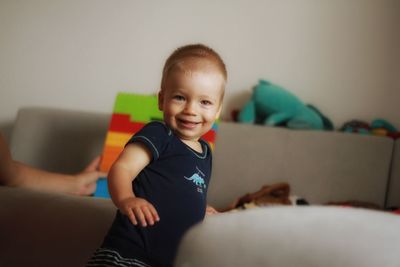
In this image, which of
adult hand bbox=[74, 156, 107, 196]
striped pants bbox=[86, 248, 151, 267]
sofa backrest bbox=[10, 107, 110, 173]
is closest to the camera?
striped pants bbox=[86, 248, 151, 267]

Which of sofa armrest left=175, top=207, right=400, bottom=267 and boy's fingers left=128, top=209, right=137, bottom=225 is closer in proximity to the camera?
sofa armrest left=175, top=207, right=400, bottom=267

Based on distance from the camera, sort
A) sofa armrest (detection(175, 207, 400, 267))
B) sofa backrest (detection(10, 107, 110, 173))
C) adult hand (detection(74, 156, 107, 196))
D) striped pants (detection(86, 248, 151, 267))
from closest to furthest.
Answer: sofa armrest (detection(175, 207, 400, 267)), striped pants (detection(86, 248, 151, 267)), adult hand (detection(74, 156, 107, 196)), sofa backrest (detection(10, 107, 110, 173))

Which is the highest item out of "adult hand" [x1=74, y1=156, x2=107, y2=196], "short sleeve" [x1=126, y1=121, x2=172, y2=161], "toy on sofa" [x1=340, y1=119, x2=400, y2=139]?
"short sleeve" [x1=126, y1=121, x2=172, y2=161]

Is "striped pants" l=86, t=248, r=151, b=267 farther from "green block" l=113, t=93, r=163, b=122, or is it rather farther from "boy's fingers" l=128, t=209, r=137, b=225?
"green block" l=113, t=93, r=163, b=122

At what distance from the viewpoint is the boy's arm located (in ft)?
1.86

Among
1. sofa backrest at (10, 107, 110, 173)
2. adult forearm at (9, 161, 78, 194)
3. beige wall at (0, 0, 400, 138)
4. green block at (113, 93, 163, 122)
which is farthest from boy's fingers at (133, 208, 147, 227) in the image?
beige wall at (0, 0, 400, 138)

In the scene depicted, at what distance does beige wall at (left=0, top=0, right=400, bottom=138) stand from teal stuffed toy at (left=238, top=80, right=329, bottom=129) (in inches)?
5.2

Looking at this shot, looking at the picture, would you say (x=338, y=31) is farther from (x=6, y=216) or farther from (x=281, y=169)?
(x=6, y=216)

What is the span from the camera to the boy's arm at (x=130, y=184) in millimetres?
567

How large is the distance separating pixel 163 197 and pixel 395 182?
143cm

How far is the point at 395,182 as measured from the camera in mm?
1808

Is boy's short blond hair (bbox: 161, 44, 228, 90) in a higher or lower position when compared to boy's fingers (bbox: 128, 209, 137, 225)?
higher

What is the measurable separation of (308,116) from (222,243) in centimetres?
164

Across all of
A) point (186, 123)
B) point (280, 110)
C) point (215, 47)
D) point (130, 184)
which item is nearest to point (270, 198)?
point (280, 110)
